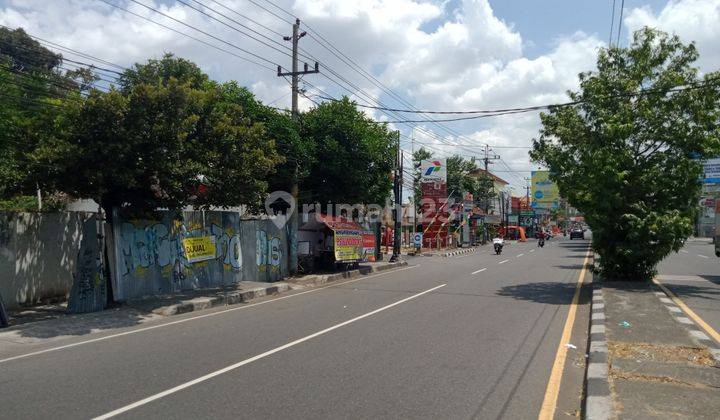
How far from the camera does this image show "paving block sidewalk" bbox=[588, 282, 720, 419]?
5141 millimetres

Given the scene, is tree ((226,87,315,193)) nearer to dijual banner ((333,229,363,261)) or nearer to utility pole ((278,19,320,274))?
utility pole ((278,19,320,274))

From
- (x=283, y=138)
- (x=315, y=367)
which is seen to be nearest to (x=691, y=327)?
(x=315, y=367)

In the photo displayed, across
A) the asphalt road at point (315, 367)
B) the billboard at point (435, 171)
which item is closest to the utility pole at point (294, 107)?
the asphalt road at point (315, 367)

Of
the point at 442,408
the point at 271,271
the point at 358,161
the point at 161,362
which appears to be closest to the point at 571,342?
the point at 442,408

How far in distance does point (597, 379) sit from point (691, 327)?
408cm

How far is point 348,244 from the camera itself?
22312mm

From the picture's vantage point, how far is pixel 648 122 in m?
14.7

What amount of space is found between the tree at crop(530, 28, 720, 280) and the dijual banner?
8710mm

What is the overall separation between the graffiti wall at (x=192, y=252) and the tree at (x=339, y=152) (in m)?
3.40

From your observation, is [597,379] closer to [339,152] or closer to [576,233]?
[339,152]

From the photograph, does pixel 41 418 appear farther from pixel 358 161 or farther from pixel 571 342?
pixel 358 161

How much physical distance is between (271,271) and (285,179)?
11.1 ft

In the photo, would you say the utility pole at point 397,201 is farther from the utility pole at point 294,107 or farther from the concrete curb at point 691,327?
the concrete curb at point 691,327

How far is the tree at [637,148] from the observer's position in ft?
46.6
